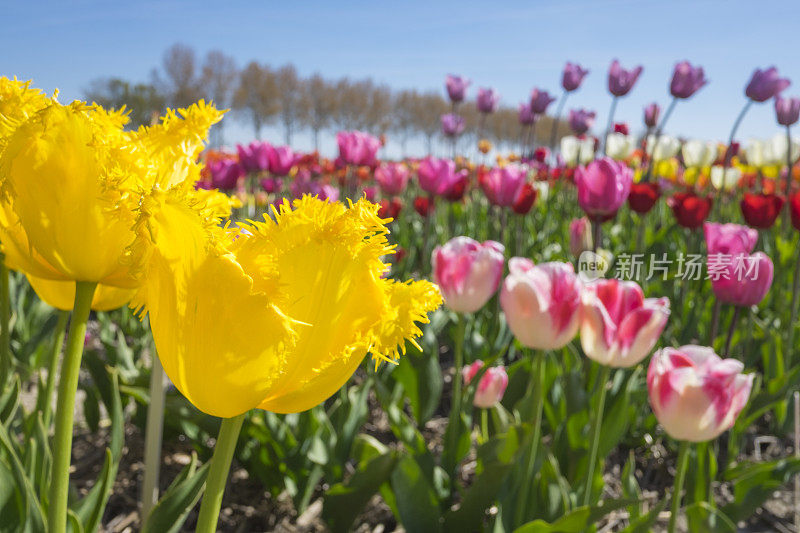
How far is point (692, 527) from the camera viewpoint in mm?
1375

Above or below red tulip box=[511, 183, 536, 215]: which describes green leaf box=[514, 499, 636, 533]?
below

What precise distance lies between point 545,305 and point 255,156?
3.03 meters

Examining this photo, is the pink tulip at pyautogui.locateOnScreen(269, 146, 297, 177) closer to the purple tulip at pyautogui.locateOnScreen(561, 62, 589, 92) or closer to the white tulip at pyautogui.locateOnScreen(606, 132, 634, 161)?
the purple tulip at pyautogui.locateOnScreen(561, 62, 589, 92)

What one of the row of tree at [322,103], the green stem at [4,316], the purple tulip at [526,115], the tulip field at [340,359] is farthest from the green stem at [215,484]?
the row of tree at [322,103]

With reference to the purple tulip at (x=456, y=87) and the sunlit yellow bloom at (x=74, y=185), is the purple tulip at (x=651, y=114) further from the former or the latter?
the sunlit yellow bloom at (x=74, y=185)

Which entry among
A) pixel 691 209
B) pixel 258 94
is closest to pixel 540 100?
pixel 691 209

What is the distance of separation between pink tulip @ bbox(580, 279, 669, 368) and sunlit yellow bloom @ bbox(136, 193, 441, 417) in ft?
2.60

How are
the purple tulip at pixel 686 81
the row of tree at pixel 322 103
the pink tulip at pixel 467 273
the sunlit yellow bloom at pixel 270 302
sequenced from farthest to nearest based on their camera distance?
the row of tree at pixel 322 103, the purple tulip at pixel 686 81, the pink tulip at pixel 467 273, the sunlit yellow bloom at pixel 270 302

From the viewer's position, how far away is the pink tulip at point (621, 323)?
1.25 metres

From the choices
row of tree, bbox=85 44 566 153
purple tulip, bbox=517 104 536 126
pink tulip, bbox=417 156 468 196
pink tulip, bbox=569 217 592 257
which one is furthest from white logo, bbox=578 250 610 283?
row of tree, bbox=85 44 566 153

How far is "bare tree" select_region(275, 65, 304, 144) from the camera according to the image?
154 feet

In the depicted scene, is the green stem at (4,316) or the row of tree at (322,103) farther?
the row of tree at (322,103)

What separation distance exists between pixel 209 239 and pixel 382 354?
0.16 m

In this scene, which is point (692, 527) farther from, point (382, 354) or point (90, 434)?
point (90, 434)
